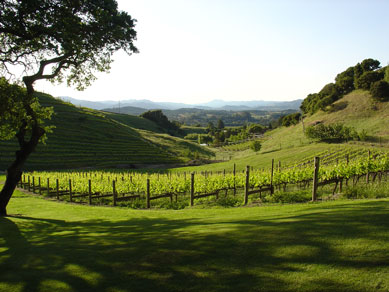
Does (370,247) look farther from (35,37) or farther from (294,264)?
(35,37)

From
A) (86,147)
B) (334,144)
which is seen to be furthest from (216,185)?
(86,147)

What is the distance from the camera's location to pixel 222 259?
19.1 feet

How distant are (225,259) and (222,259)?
67 millimetres

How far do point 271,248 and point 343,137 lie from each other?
243 ft

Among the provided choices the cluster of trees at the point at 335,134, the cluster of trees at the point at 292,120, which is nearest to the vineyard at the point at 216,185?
the cluster of trees at the point at 335,134

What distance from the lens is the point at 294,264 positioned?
5277mm

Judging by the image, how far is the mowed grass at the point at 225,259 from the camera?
4.82 metres

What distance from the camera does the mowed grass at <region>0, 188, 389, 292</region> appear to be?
15.8ft

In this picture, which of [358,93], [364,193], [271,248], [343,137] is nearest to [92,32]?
[271,248]

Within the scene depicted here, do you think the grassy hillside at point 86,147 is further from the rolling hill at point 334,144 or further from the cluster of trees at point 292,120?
the cluster of trees at point 292,120

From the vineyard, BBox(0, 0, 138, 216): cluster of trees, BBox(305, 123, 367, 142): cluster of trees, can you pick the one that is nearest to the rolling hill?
BBox(305, 123, 367, 142): cluster of trees

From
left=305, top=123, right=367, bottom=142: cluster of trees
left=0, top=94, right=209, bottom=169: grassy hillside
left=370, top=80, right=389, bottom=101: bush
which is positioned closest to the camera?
left=0, top=94, right=209, bottom=169: grassy hillside

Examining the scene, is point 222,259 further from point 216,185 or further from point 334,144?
point 334,144

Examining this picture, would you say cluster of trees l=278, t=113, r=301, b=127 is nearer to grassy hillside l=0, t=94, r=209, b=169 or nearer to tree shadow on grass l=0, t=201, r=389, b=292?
grassy hillside l=0, t=94, r=209, b=169
